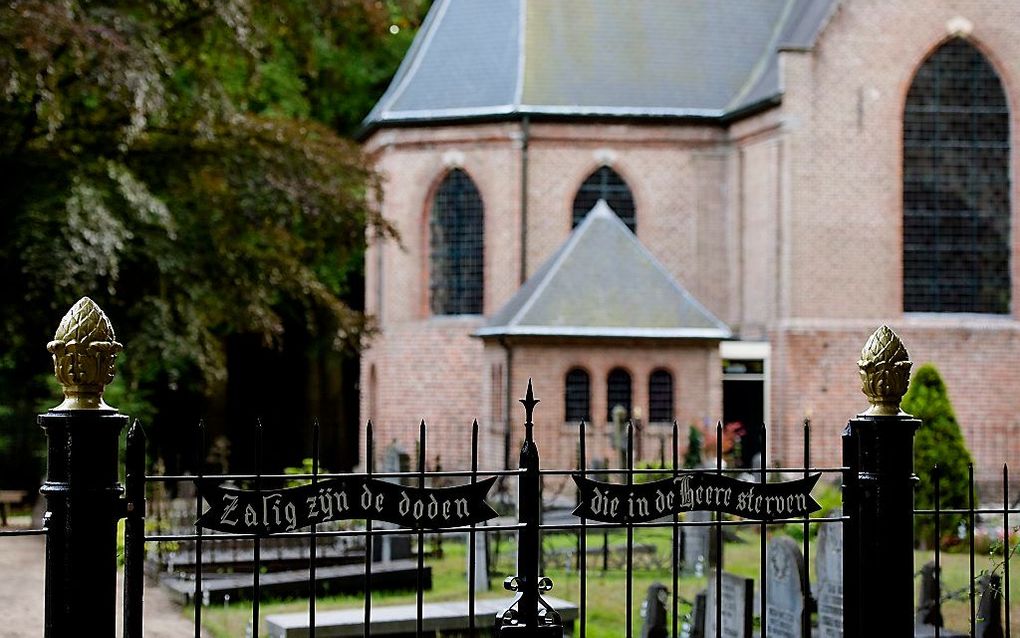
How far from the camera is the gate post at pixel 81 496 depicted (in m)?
5.20

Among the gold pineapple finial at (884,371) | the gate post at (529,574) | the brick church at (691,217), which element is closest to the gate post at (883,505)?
the gold pineapple finial at (884,371)

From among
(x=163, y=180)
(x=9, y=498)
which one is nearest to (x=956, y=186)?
(x=163, y=180)

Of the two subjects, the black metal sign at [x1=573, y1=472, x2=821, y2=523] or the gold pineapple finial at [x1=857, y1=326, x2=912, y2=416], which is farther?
the gold pineapple finial at [x1=857, y1=326, x2=912, y2=416]

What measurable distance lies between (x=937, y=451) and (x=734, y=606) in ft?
27.5

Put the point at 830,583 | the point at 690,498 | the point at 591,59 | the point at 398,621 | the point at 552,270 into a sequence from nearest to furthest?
the point at 690,498
the point at 398,621
the point at 830,583
the point at 552,270
the point at 591,59

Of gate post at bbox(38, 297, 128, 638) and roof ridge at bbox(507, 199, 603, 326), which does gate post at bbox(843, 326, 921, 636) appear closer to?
gate post at bbox(38, 297, 128, 638)

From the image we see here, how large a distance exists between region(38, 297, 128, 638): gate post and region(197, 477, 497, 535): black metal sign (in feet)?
1.21

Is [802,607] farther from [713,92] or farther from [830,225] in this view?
[713,92]

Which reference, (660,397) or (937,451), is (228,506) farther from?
(660,397)

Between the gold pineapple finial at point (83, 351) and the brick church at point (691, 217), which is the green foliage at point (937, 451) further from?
the gold pineapple finial at point (83, 351)

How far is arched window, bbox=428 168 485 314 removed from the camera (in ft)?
92.1

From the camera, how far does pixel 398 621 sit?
34.7 feet

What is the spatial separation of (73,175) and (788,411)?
13501 mm

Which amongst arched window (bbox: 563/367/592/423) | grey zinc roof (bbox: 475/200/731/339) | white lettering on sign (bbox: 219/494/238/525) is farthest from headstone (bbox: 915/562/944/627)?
arched window (bbox: 563/367/592/423)
